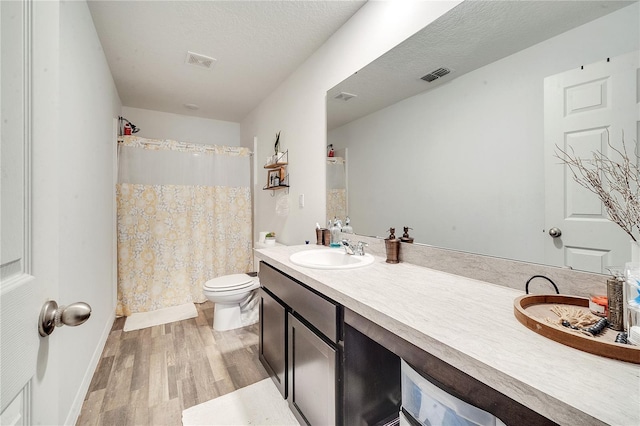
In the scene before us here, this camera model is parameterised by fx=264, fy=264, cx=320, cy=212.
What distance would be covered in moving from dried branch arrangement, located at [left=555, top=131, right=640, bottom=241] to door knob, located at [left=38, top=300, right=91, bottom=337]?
1.31m

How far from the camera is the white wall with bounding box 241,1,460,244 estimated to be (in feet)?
4.89

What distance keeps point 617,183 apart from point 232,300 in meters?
2.45

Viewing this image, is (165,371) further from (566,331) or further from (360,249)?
(566,331)

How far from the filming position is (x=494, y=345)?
61 centimetres

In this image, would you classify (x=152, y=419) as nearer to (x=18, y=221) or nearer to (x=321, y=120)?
(x=18, y=221)

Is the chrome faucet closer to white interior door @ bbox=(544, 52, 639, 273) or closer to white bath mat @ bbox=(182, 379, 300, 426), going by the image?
white interior door @ bbox=(544, 52, 639, 273)

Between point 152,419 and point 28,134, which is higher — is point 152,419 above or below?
below

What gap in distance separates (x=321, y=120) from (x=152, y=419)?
2.16m

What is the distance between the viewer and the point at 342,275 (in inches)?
46.8

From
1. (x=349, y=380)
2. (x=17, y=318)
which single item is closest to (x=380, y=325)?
(x=349, y=380)

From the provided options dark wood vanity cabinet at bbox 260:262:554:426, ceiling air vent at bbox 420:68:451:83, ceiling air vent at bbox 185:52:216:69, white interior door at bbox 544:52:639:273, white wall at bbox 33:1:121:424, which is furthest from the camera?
ceiling air vent at bbox 185:52:216:69

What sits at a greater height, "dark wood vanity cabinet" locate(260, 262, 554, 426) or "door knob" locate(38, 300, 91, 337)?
"door knob" locate(38, 300, 91, 337)

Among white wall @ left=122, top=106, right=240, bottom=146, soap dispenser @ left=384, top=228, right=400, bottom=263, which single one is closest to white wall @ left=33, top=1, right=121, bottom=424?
white wall @ left=122, top=106, right=240, bottom=146

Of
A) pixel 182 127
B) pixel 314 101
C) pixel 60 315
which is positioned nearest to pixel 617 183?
pixel 60 315
